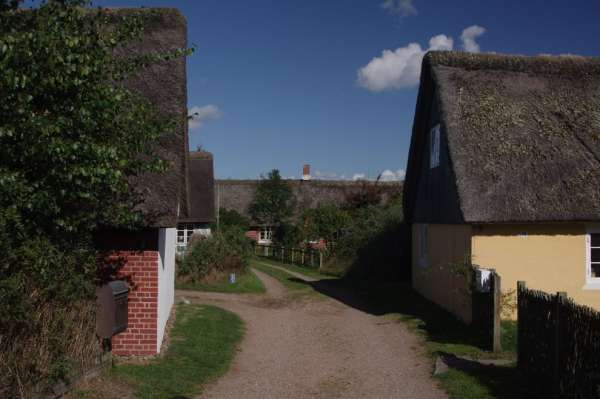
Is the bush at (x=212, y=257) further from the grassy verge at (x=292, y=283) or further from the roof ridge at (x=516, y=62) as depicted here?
the roof ridge at (x=516, y=62)

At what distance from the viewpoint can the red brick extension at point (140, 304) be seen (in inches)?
371

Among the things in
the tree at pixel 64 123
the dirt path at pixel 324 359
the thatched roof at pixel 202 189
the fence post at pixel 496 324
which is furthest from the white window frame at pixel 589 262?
the thatched roof at pixel 202 189

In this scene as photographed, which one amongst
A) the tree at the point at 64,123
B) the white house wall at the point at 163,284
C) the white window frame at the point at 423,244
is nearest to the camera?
the tree at the point at 64,123

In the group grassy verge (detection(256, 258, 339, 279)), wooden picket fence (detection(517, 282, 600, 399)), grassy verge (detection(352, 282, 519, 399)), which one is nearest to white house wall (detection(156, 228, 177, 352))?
grassy verge (detection(352, 282, 519, 399))

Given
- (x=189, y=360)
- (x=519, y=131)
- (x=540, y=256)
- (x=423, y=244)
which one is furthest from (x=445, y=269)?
(x=189, y=360)

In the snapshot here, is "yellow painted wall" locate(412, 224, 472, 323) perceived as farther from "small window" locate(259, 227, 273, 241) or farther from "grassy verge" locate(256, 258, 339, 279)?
"small window" locate(259, 227, 273, 241)

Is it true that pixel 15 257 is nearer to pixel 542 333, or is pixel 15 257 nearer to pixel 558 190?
pixel 542 333

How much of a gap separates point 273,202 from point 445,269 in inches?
1069

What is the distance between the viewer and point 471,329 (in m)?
12.0

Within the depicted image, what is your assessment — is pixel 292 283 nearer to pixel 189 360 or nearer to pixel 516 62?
pixel 516 62

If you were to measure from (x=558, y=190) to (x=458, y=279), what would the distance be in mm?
2917

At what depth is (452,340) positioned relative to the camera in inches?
455

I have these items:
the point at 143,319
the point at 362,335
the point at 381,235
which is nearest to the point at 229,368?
the point at 143,319

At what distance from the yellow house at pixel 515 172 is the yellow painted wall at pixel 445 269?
0.04m
